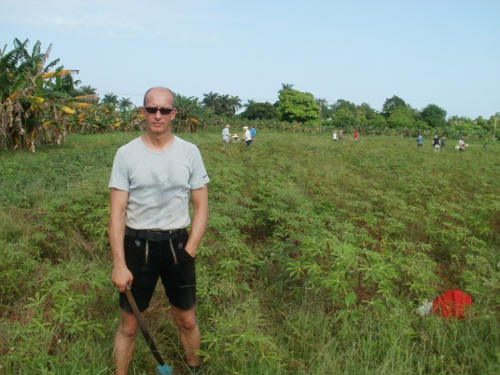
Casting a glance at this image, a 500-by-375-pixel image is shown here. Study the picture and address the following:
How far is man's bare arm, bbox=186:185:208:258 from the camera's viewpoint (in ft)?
8.38

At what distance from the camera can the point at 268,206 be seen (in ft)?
19.4

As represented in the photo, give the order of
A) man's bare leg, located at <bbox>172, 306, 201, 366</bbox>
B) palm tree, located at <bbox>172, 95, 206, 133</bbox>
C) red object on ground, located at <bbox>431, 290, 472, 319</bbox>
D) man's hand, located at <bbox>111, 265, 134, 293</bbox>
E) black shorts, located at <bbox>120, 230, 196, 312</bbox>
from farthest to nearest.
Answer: palm tree, located at <bbox>172, 95, 206, 133</bbox> < red object on ground, located at <bbox>431, 290, 472, 319</bbox> < man's bare leg, located at <bbox>172, 306, 201, 366</bbox> < black shorts, located at <bbox>120, 230, 196, 312</bbox> < man's hand, located at <bbox>111, 265, 134, 293</bbox>

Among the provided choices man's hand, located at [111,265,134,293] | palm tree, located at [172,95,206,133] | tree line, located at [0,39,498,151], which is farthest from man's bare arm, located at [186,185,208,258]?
palm tree, located at [172,95,206,133]

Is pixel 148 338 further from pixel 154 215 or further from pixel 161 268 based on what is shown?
pixel 154 215

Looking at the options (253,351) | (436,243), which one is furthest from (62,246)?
(436,243)

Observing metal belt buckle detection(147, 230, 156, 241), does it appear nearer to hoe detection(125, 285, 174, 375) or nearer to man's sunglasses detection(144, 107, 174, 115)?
hoe detection(125, 285, 174, 375)

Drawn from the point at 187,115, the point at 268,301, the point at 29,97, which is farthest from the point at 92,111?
the point at 268,301

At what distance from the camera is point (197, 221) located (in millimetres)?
2621

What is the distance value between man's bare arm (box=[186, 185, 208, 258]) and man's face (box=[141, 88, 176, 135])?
1.46 ft

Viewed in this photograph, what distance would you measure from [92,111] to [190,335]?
1328 inches

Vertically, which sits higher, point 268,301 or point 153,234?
point 153,234

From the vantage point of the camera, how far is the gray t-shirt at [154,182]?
2.40 meters

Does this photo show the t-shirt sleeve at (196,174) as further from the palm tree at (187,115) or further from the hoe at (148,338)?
the palm tree at (187,115)

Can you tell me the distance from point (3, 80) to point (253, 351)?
57.0ft
